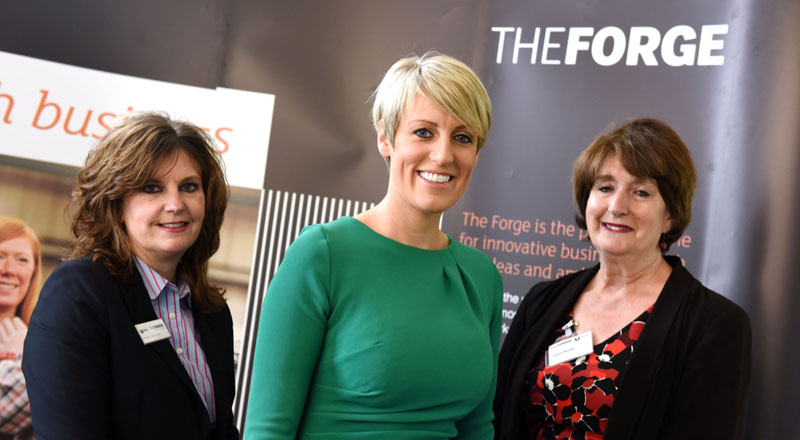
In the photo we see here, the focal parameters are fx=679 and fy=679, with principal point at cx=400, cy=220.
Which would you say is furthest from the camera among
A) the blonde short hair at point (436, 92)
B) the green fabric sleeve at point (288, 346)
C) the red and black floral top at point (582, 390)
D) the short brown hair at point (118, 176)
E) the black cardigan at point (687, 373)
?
the red and black floral top at point (582, 390)

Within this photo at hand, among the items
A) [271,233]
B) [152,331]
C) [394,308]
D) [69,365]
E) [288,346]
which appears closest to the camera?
[288,346]

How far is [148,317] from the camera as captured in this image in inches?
74.8

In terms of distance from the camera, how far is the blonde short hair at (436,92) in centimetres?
162

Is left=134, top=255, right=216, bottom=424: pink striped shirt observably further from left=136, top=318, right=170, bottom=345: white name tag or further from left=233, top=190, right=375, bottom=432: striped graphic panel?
left=233, top=190, right=375, bottom=432: striped graphic panel

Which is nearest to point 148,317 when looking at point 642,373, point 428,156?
point 428,156

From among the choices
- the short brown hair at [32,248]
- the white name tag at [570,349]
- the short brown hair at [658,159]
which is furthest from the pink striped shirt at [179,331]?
the short brown hair at [32,248]

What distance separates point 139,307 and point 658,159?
1755mm

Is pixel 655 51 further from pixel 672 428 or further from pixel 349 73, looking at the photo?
pixel 672 428

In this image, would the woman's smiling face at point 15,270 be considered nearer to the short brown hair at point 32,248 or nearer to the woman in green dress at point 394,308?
the short brown hair at point 32,248

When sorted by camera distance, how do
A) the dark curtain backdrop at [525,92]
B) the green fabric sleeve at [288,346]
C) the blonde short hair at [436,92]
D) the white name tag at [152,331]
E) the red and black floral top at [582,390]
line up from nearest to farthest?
1. the green fabric sleeve at [288,346]
2. the blonde short hair at [436,92]
3. the white name tag at [152,331]
4. the red and black floral top at [582,390]
5. the dark curtain backdrop at [525,92]

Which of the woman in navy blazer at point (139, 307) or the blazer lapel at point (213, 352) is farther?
the blazer lapel at point (213, 352)

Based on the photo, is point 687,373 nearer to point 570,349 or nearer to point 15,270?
point 570,349

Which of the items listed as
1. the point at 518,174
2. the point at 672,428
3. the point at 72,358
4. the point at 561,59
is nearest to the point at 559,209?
the point at 518,174

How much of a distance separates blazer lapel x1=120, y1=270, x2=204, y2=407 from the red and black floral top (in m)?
1.17
